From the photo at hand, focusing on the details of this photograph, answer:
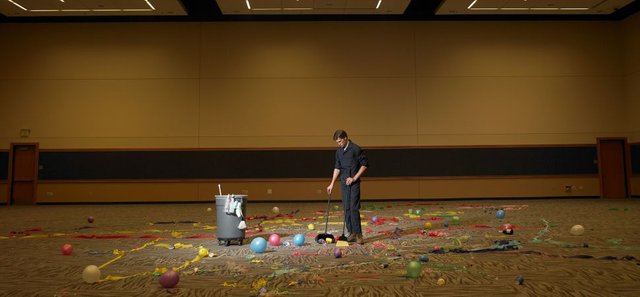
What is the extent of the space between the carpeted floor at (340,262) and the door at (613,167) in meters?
7.74

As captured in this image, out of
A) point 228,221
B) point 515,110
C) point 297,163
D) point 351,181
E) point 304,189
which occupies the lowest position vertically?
point 228,221

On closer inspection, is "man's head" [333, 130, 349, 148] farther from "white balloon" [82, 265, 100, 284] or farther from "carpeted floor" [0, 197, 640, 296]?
"white balloon" [82, 265, 100, 284]

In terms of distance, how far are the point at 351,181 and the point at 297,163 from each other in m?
8.21

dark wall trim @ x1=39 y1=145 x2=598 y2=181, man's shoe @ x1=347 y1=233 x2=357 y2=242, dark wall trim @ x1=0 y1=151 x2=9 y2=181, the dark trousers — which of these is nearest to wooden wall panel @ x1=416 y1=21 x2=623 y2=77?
dark wall trim @ x1=39 y1=145 x2=598 y2=181

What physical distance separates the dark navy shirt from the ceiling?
25.4ft

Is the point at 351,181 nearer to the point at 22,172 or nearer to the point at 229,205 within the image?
the point at 229,205

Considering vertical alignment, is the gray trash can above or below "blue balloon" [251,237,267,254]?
above

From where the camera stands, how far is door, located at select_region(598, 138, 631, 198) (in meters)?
13.3

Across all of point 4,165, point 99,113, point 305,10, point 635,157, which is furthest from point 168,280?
point 635,157

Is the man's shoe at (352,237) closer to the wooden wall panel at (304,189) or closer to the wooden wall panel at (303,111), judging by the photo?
the wooden wall panel at (304,189)

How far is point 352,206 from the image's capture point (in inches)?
204

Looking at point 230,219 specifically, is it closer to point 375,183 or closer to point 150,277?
point 150,277

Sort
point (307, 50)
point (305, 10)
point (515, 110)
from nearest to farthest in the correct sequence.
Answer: point (305, 10), point (515, 110), point (307, 50)

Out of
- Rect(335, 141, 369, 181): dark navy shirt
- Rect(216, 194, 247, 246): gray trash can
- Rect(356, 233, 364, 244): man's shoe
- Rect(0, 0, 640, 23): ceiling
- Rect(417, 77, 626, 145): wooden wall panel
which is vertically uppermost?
Rect(0, 0, 640, 23): ceiling
